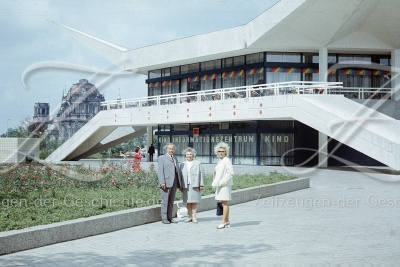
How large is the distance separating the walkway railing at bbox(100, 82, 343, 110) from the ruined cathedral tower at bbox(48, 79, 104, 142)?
47942 mm

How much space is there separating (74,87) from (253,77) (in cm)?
6515

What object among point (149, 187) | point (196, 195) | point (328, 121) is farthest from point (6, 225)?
point (328, 121)

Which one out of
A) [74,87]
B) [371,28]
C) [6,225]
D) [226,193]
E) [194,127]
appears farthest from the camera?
[74,87]

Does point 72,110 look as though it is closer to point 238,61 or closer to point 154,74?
point 154,74

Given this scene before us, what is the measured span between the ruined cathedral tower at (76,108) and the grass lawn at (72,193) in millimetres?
72503

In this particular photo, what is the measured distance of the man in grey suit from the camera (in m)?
11.3

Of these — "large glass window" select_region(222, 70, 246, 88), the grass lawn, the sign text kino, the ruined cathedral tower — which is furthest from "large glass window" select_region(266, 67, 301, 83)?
the ruined cathedral tower

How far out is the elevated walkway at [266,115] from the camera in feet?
77.8

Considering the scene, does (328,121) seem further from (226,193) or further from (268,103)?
(226,193)

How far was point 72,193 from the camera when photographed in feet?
43.6

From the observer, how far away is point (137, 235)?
9.79 metres

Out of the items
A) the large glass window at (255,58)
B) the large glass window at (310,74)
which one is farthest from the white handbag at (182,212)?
the large glass window at (310,74)

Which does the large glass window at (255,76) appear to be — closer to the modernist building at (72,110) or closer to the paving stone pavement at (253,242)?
the paving stone pavement at (253,242)

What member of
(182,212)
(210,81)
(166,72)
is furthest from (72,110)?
(182,212)
